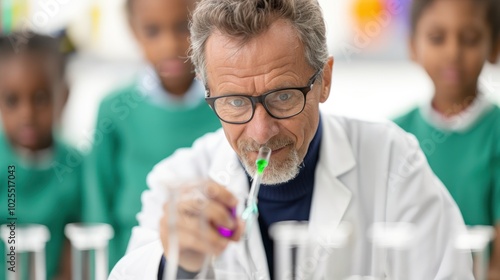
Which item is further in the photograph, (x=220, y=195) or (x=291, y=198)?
(x=291, y=198)

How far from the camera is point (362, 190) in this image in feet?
4.62

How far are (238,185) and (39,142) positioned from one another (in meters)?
0.98

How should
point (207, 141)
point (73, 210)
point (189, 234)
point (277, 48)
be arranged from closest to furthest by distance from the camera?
point (189, 234), point (277, 48), point (207, 141), point (73, 210)

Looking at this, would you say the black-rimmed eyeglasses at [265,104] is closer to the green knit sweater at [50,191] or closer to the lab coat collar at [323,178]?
the lab coat collar at [323,178]

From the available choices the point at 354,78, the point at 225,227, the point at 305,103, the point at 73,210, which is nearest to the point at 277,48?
the point at 305,103

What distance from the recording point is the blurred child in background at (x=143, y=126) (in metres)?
2.08

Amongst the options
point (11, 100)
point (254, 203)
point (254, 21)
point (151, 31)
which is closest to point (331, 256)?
point (254, 203)

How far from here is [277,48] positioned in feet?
4.04

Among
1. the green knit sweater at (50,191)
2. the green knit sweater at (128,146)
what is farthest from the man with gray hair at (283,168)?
the green knit sweater at (50,191)

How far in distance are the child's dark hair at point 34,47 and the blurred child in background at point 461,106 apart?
102 centimetres

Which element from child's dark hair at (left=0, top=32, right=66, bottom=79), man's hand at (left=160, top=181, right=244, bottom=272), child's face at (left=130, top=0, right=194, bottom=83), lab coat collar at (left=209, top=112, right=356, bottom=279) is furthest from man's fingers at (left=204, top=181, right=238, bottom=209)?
child's dark hair at (left=0, top=32, right=66, bottom=79)

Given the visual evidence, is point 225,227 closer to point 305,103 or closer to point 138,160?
point 305,103

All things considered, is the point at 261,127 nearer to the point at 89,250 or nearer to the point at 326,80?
the point at 326,80

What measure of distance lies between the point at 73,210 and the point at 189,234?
1.19 m
